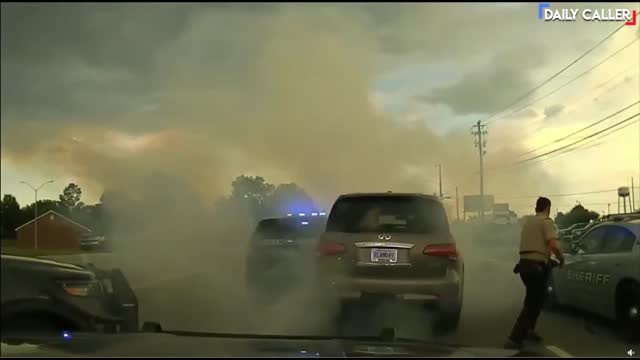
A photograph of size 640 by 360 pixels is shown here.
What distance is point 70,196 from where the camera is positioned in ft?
54.6

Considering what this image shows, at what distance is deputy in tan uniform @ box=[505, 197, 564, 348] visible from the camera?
7832 mm

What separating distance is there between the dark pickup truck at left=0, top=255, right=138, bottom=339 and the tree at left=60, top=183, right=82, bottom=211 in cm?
1079

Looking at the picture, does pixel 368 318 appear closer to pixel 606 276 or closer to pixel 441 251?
pixel 441 251

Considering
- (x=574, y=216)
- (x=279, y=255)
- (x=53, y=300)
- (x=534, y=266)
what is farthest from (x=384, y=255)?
(x=574, y=216)

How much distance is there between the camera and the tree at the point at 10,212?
1271 centimetres

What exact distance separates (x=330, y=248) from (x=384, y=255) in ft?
2.24

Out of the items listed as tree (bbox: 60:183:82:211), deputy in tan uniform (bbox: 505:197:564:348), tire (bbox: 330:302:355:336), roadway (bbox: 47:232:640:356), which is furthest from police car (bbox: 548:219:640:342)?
tree (bbox: 60:183:82:211)

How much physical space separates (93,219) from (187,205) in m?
3.05

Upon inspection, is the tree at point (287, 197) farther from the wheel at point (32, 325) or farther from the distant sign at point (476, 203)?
the distant sign at point (476, 203)

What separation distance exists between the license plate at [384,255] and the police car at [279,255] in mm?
5150

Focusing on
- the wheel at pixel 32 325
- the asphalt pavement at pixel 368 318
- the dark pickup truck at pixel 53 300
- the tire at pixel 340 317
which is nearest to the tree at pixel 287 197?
the asphalt pavement at pixel 368 318

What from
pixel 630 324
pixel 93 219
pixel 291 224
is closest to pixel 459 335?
pixel 630 324

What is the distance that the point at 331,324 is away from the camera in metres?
8.86

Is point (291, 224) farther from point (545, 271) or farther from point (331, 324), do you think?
point (545, 271)
